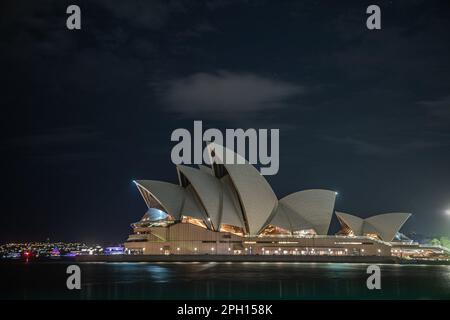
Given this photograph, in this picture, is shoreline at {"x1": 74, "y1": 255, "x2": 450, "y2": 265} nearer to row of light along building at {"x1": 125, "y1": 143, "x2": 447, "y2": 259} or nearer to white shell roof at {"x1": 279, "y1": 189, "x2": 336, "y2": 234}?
row of light along building at {"x1": 125, "y1": 143, "x2": 447, "y2": 259}

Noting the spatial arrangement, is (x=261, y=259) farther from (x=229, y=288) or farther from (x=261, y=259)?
(x=229, y=288)

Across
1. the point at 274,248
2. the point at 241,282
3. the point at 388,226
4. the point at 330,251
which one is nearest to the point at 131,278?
the point at 241,282

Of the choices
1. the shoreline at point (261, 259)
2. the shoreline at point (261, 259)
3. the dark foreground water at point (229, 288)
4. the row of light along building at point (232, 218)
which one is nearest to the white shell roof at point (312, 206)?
the row of light along building at point (232, 218)

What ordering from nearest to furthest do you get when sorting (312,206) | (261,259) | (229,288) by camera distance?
(229,288) → (261,259) → (312,206)

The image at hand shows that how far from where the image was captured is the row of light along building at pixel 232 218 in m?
81.6

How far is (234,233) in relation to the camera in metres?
86.3

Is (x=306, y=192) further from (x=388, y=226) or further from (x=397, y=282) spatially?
(x=397, y=282)

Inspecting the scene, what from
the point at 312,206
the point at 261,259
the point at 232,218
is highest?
the point at 312,206

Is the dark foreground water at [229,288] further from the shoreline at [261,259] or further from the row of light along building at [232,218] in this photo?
the shoreline at [261,259]

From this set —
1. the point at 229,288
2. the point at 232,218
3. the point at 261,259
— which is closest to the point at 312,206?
Result: the point at 261,259

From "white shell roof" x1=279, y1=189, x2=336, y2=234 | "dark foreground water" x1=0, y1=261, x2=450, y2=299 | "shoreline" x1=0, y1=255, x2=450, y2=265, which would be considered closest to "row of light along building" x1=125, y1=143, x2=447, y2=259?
"white shell roof" x1=279, y1=189, x2=336, y2=234

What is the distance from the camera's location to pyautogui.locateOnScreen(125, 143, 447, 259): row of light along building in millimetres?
81562

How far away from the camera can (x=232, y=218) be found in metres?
83.6

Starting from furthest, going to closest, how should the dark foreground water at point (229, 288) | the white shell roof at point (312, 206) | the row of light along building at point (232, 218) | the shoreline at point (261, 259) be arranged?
the white shell roof at point (312, 206) < the shoreline at point (261, 259) < the row of light along building at point (232, 218) < the dark foreground water at point (229, 288)
